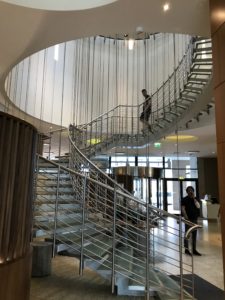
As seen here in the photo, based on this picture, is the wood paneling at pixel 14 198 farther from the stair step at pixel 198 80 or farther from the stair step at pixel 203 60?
the stair step at pixel 198 80

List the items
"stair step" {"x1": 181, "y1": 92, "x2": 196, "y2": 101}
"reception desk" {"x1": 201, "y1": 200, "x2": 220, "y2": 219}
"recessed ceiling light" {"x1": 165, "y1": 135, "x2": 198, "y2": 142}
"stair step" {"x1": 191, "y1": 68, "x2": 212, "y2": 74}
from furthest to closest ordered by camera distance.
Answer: "reception desk" {"x1": 201, "y1": 200, "x2": 220, "y2": 219} < "recessed ceiling light" {"x1": 165, "y1": 135, "x2": 198, "y2": 142} < "stair step" {"x1": 181, "y1": 92, "x2": 196, "y2": 101} < "stair step" {"x1": 191, "y1": 68, "x2": 212, "y2": 74}

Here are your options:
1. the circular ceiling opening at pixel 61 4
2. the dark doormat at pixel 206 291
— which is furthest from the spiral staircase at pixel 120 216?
the circular ceiling opening at pixel 61 4

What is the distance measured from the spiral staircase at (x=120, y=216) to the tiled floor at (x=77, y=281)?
30cm

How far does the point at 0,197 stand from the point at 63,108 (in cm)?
874

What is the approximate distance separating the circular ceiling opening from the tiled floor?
3.91 m

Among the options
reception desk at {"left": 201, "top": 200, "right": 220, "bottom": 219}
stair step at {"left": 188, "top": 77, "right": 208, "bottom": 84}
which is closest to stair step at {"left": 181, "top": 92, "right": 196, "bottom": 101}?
stair step at {"left": 188, "top": 77, "right": 208, "bottom": 84}

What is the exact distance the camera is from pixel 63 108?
10.7 meters

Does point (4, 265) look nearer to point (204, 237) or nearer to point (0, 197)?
point (0, 197)

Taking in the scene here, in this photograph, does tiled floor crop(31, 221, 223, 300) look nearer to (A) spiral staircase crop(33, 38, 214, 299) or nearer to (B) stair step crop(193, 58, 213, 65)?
(A) spiral staircase crop(33, 38, 214, 299)

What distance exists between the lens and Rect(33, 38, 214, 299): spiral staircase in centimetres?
349

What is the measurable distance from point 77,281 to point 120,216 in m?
1.96

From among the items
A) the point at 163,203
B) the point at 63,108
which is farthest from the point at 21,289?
the point at 163,203

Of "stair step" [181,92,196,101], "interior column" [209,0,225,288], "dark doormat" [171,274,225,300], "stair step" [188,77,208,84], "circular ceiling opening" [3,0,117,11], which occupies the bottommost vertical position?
"dark doormat" [171,274,225,300]

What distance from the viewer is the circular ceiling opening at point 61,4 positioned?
12.3 ft
